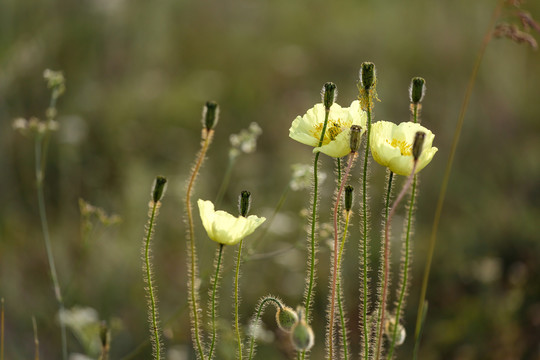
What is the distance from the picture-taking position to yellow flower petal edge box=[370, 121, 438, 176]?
1.24 m

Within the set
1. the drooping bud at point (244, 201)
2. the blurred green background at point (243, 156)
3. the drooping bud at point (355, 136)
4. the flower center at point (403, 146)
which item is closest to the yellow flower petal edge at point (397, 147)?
the flower center at point (403, 146)

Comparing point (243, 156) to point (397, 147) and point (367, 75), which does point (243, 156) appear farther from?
point (367, 75)

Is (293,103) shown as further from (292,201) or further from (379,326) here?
(379,326)

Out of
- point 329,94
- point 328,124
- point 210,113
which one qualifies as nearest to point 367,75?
point 329,94

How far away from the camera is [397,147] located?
4.38ft

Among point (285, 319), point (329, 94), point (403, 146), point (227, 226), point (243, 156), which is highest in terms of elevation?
point (329, 94)

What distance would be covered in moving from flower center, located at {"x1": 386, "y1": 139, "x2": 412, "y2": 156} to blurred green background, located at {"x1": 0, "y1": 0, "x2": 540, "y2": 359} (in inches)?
23.1

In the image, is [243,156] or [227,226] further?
[243,156]

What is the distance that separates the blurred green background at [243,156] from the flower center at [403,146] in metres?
0.59

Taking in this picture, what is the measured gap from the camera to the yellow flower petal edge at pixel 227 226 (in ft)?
3.97

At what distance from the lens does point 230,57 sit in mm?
5180

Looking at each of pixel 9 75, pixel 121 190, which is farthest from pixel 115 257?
pixel 9 75

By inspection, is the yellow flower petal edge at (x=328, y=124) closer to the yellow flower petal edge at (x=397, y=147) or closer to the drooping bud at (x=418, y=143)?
the yellow flower petal edge at (x=397, y=147)

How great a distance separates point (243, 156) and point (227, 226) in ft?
9.21
